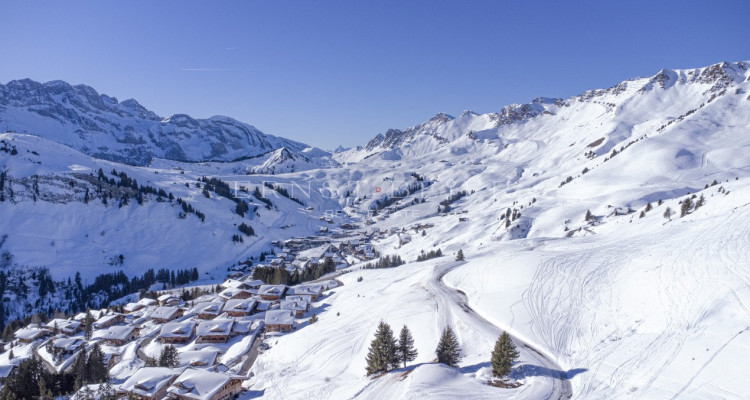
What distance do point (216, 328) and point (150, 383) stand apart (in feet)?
52.2

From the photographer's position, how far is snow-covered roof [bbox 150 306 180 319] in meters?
60.0

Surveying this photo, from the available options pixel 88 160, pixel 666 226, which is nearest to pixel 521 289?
pixel 666 226

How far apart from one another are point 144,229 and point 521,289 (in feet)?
402

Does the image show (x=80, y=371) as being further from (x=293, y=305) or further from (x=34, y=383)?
(x=293, y=305)

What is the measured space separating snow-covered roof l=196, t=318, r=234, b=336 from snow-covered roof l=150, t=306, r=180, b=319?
1264cm

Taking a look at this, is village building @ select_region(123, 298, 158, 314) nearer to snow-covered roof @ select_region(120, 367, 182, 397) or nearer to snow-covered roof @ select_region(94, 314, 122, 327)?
snow-covered roof @ select_region(94, 314, 122, 327)

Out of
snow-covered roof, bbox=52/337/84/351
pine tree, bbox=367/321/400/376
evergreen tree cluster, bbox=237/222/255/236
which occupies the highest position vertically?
evergreen tree cluster, bbox=237/222/255/236

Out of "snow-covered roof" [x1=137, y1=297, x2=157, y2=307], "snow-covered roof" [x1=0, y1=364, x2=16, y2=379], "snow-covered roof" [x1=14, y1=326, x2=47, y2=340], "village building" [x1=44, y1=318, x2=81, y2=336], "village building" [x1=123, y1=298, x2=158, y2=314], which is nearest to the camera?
"snow-covered roof" [x1=0, y1=364, x2=16, y2=379]

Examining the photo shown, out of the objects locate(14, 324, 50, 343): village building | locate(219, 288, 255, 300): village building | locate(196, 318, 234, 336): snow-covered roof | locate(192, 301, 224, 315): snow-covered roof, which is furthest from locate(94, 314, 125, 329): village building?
locate(196, 318, 234, 336): snow-covered roof

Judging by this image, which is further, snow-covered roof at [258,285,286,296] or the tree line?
snow-covered roof at [258,285,286,296]

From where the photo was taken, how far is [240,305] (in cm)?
5866

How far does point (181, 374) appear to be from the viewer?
34.5 meters

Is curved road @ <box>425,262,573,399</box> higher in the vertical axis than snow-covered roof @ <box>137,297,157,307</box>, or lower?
higher

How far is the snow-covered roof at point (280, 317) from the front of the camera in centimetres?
5009
